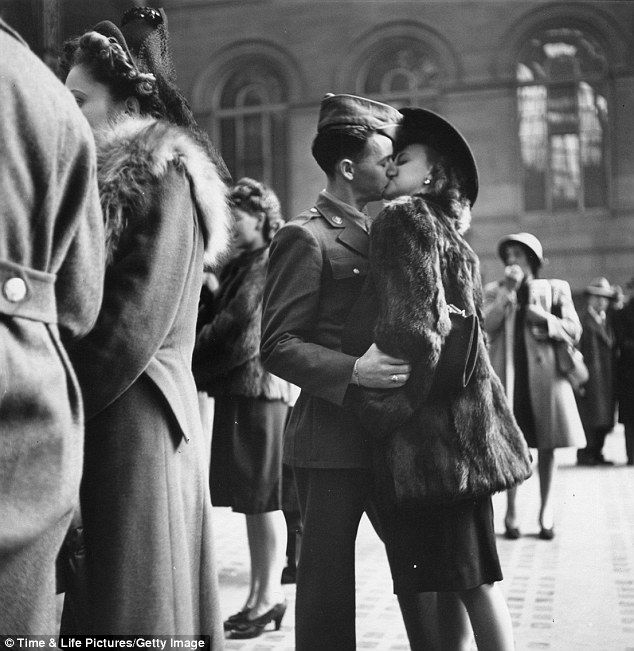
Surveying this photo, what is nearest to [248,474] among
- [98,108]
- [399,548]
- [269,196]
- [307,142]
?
[269,196]

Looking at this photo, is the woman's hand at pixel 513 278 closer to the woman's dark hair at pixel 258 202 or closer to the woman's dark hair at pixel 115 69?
the woman's dark hair at pixel 258 202

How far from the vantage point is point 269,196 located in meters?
5.12

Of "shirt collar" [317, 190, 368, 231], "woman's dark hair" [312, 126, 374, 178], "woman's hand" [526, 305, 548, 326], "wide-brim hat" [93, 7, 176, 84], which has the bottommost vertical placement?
"shirt collar" [317, 190, 368, 231]

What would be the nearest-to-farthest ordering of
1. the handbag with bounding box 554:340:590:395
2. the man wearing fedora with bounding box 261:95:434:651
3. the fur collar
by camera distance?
the fur collar
the man wearing fedora with bounding box 261:95:434:651
the handbag with bounding box 554:340:590:395

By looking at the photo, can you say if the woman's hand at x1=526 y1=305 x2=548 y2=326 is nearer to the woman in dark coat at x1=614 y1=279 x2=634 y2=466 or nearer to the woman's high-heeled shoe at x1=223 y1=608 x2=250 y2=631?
the woman's high-heeled shoe at x1=223 y1=608 x2=250 y2=631

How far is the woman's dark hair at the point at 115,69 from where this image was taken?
2525 millimetres

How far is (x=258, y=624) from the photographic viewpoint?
453 cm

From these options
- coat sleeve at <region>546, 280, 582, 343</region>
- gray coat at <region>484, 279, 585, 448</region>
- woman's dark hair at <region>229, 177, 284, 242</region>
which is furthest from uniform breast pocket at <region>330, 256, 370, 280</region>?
coat sleeve at <region>546, 280, 582, 343</region>

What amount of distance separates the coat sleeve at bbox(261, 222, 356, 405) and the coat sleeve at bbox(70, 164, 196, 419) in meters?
0.80

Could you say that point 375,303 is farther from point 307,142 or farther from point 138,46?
point 307,142

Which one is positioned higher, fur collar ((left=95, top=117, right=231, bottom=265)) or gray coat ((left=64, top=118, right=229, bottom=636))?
fur collar ((left=95, top=117, right=231, bottom=265))

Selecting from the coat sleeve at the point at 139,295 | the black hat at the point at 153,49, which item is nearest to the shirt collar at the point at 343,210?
the black hat at the point at 153,49

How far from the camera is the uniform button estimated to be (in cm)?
148

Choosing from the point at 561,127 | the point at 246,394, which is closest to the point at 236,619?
the point at 246,394
